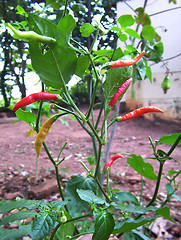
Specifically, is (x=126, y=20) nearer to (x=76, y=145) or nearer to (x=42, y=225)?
(x=42, y=225)

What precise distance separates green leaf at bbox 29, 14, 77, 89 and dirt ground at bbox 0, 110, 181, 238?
45 centimetres

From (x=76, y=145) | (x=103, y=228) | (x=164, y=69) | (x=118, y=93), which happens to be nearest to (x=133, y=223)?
(x=103, y=228)

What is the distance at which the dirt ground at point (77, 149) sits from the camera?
1898 millimetres

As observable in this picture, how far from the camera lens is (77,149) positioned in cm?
289

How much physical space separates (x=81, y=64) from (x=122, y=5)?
331 cm

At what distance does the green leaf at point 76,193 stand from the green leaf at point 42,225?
15 cm

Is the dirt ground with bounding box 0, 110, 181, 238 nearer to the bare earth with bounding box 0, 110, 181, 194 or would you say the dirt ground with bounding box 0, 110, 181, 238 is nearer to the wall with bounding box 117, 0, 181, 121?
the bare earth with bounding box 0, 110, 181, 194

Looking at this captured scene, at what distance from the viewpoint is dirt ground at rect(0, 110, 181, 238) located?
1898mm

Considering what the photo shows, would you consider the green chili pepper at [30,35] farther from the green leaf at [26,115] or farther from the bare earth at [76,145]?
the bare earth at [76,145]

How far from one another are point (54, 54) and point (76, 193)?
15.4 inches

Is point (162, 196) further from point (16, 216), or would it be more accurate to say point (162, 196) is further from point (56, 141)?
point (56, 141)

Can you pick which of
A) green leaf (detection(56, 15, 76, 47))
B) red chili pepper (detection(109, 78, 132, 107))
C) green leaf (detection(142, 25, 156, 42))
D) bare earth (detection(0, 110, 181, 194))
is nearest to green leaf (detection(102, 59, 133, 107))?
red chili pepper (detection(109, 78, 132, 107))

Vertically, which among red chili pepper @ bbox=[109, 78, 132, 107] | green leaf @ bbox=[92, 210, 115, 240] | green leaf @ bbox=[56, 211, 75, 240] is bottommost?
green leaf @ bbox=[56, 211, 75, 240]

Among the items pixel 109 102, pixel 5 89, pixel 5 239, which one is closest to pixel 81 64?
pixel 109 102
